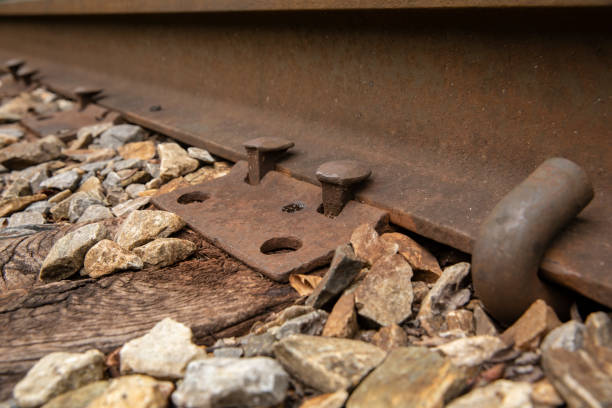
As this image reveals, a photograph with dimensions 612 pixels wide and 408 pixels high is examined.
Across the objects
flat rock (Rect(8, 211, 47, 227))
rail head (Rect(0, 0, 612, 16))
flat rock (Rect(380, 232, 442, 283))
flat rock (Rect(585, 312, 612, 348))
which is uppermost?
rail head (Rect(0, 0, 612, 16))

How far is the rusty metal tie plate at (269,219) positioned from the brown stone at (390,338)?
1.09 ft

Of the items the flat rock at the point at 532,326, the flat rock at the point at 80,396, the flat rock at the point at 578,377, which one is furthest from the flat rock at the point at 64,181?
the flat rock at the point at 578,377

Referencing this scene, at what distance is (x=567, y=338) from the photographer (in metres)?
1.05

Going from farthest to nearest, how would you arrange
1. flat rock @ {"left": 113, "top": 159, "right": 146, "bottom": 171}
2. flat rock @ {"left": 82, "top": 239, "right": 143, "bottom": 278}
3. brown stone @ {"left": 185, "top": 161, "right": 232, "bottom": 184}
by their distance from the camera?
flat rock @ {"left": 113, "top": 159, "right": 146, "bottom": 171}, brown stone @ {"left": 185, "top": 161, "right": 232, "bottom": 184}, flat rock @ {"left": 82, "top": 239, "right": 143, "bottom": 278}

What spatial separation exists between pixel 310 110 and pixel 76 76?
3030 millimetres

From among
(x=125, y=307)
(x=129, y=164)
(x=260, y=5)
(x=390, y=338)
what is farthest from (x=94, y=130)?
(x=390, y=338)

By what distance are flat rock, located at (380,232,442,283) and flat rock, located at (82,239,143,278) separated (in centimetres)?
75

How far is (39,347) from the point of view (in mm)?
1225

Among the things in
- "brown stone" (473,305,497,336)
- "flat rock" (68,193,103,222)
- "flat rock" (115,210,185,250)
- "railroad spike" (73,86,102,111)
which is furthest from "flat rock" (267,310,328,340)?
"railroad spike" (73,86,102,111)

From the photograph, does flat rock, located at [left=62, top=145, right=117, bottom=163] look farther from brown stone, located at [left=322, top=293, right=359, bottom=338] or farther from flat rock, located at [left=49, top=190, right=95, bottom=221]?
brown stone, located at [left=322, top=293, right=359, bottom=338]

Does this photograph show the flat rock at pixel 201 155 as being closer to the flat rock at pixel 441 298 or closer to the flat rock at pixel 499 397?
the flat rock at pixel 441 298

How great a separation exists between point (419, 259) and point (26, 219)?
5.26 feet

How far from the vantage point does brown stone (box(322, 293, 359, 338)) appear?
123 centimetres

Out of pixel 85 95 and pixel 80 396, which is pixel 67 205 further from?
pixel 85 95
